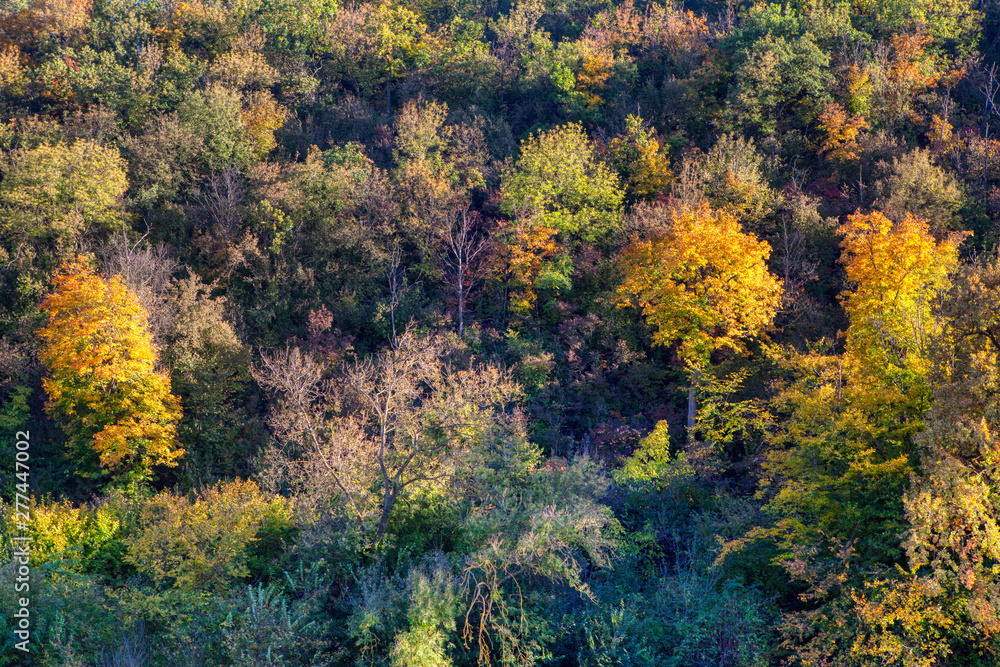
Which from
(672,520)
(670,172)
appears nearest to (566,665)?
(672,520)

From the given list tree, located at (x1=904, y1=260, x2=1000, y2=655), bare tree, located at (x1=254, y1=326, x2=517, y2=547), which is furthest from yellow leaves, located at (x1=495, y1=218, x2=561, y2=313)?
tree, located at (x1=904, y1=260, x2=1000, y2=655)

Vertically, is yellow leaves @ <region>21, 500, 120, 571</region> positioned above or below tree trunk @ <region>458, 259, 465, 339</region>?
below

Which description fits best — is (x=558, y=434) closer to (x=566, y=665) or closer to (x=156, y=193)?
(x=566, y=665)

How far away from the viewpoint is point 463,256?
1387 inches

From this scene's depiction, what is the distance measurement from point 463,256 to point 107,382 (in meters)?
16.5

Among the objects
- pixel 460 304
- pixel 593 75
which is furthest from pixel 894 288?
pixel 593 75

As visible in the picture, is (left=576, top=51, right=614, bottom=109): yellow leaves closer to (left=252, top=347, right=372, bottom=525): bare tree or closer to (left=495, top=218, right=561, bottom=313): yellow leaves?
(left=495, top=218, right=561, bottom=313): yellow leaves

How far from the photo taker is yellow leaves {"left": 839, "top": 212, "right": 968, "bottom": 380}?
16697 mm

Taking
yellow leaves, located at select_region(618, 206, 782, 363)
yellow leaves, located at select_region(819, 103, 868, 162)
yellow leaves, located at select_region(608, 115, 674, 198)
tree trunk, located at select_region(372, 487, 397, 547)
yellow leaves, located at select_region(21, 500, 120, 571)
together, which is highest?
yellow leaves, located at select_region(819, 103, 868, 162)

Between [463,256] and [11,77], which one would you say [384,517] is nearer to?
[463,256]

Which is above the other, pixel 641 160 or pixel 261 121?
pixel 261 121

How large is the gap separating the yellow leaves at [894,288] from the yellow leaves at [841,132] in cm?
512

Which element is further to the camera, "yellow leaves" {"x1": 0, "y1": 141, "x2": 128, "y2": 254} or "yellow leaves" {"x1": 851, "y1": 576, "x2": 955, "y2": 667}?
"yellow leaves" {"x1": 0, "y1": 141, "x2": 128, "y2": 254}

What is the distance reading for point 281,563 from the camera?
1905cm
